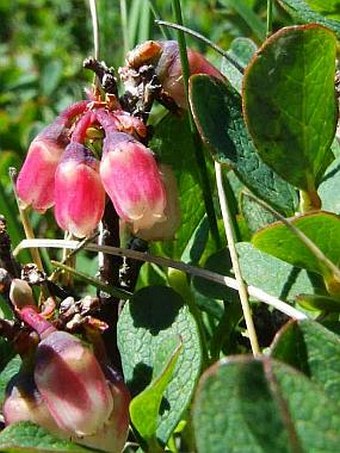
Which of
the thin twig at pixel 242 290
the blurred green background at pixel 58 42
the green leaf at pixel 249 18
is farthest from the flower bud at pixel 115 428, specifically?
the green leaf at pixel 249 18

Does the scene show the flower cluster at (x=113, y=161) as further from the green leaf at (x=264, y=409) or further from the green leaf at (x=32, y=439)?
the green leaf at (x=264, y=409)

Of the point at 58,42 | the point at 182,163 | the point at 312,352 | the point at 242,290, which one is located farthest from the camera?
the point at 58,42

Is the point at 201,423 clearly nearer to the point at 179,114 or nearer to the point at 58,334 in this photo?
the point at 58,334

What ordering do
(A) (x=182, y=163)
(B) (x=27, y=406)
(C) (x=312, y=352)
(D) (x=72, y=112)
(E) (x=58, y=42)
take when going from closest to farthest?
1. (C) (x=312, y=352)
2. (B) (x=27, y=406)
3. (D) (x=72, y=112)
4. (A) (x=182, y=163)
5. (E) (x=58, y=42)

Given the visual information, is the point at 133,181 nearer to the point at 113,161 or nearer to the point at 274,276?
the point at 113,161

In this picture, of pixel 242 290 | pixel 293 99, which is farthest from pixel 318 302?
pixel 293 99

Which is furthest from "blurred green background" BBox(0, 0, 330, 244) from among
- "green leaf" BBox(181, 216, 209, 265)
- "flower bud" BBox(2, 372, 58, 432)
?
"flower bud" BBox(2, 372, 58, 432)
